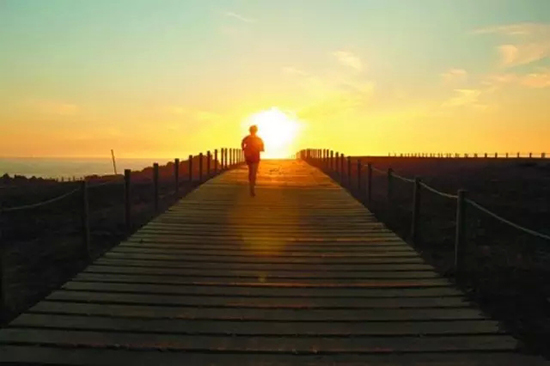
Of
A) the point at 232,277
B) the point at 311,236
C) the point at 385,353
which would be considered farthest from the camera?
the point at 311,236

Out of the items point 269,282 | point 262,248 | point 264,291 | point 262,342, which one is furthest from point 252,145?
point 262,342

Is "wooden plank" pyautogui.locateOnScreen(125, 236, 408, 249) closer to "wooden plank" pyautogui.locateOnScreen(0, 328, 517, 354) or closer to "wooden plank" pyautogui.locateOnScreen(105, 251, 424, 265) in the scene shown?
"wooden plank" pyautogui.locateOnScreen(105, 251, 424, 265)

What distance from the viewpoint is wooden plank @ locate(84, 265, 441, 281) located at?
8.52 m

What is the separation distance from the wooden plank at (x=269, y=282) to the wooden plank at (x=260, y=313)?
1.11 metres

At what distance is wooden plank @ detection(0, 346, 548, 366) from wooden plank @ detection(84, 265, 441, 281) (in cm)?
287

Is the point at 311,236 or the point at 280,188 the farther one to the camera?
the point at 280,188

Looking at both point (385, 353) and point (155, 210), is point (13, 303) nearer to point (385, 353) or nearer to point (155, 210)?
point (385, 353)

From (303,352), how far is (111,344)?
173 cm

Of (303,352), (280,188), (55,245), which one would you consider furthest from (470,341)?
(280,188)

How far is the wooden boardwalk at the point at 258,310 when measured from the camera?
18.4 feet

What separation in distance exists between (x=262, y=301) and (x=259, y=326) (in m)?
0.92

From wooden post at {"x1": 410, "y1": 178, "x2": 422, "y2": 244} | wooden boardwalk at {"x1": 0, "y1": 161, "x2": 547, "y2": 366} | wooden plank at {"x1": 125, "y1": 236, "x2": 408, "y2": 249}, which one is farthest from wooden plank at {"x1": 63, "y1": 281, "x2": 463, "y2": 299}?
wooden post at {"x1": 410, "y1": 178, "x2": 422, "y2": 244}

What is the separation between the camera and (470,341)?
598 centimetres

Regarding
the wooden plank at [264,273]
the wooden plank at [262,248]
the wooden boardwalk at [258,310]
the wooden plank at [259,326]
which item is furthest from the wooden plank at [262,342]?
the wooden plank at [262,248]
